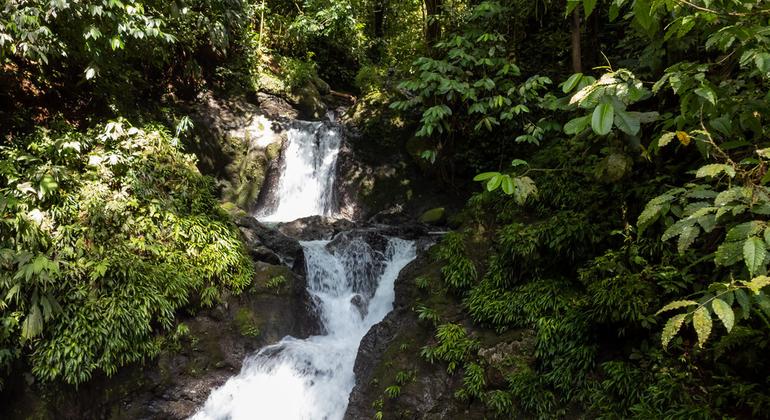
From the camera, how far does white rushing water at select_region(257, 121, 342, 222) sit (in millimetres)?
11812

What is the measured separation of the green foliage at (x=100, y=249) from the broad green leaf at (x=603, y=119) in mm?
5934

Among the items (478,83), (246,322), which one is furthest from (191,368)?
(478,83)

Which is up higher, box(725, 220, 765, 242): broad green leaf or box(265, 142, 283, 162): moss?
box(265, 142, 283, 162): moss

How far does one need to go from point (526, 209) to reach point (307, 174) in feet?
23.9

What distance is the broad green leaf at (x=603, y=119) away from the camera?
209 cm

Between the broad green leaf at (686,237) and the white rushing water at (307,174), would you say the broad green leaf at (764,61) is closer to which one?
the broad green leaf at (686,237)

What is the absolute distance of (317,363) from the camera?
21.5 feet

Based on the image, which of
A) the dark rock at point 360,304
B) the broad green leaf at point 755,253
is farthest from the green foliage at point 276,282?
the broad green leaf at point 755,253

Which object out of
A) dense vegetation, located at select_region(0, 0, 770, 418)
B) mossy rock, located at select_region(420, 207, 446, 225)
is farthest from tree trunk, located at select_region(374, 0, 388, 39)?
mossy rock, located at select_region(420, 207, 446, 225)

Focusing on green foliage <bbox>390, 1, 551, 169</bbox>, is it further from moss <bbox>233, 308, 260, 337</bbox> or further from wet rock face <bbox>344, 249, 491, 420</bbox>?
moss <bbox>233, 308, 260, 337</bbox>

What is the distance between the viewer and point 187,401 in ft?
20.3

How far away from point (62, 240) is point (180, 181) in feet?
7.01

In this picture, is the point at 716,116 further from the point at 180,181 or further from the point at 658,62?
the point at 180,181

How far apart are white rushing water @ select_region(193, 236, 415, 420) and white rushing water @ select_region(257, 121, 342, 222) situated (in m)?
3.50
